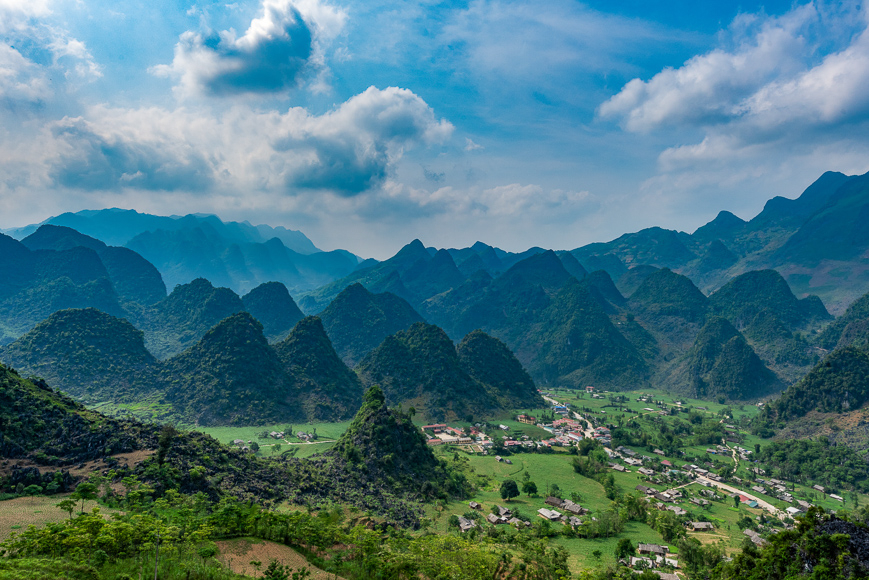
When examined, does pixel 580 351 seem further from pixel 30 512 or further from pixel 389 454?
pixel 30 512

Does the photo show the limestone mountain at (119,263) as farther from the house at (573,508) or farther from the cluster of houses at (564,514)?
the house at (573,508)

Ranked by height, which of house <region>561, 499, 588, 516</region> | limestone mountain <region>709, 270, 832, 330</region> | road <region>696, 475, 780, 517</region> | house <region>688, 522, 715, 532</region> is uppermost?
limestone mountain <region>709, 270, 832, 330</region>

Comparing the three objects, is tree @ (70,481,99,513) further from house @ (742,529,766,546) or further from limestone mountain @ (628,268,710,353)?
limestone mountain @ (628,268,710,353)

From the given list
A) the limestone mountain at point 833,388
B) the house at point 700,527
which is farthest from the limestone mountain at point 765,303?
the house at point 700,527

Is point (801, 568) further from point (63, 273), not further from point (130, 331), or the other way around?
point (63, 273)

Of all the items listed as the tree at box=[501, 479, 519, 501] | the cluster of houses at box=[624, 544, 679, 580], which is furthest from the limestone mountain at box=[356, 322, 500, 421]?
the cluster of houses at box=[624, 544, 679, 580]

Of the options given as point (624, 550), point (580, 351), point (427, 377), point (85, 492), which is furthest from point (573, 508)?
point (580, 351)
